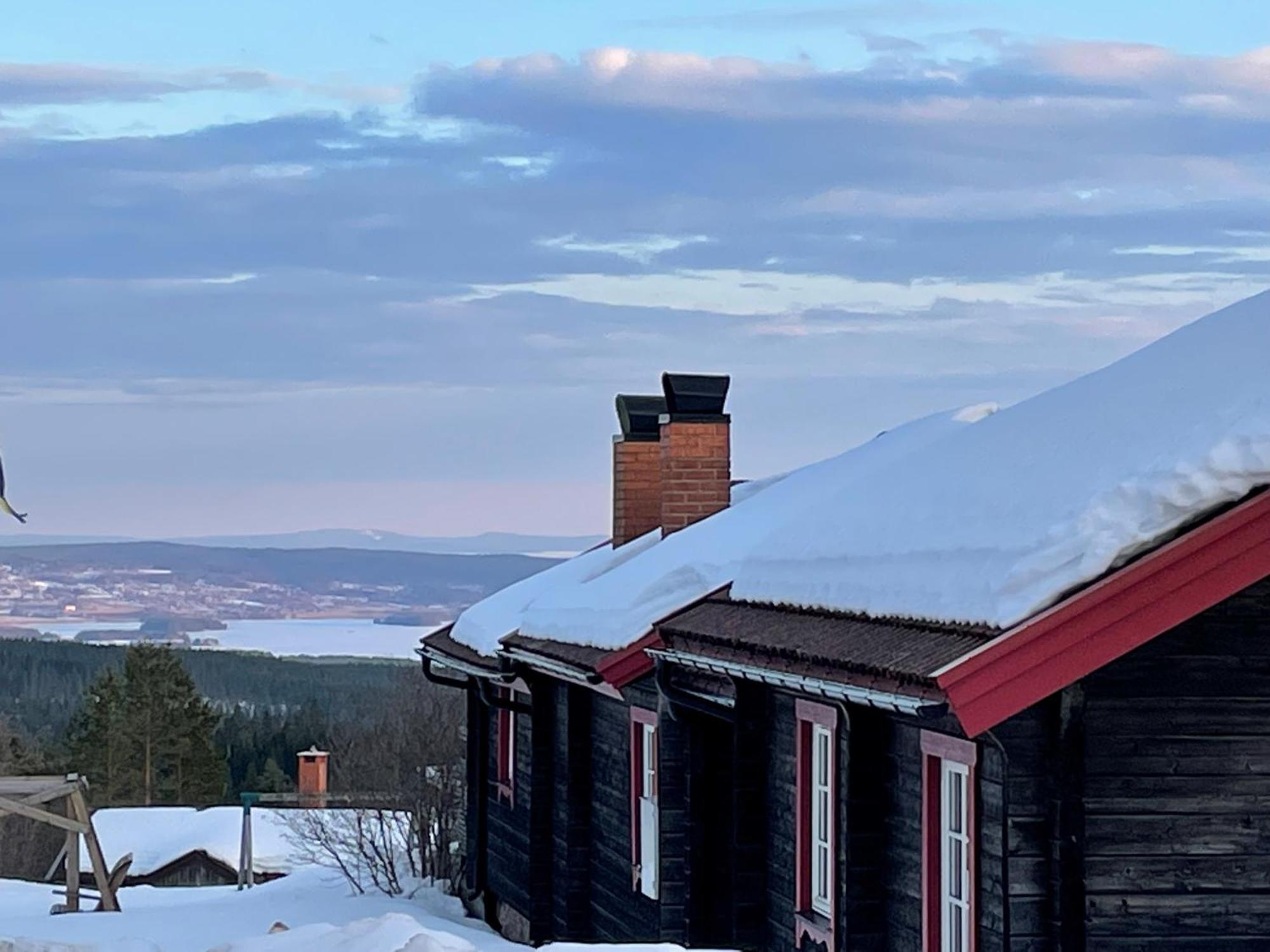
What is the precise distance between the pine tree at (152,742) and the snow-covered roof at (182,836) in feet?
52.8

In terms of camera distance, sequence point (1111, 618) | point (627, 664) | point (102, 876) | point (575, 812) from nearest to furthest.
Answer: point (1111, 618) → point (627, 664) → point (575, 812) → point (102, 876)

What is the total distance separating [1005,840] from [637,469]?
13105mm

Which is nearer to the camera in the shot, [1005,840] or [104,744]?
[1005,840]

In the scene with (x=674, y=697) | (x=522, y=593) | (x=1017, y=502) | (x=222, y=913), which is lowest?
(x=222, y=913)

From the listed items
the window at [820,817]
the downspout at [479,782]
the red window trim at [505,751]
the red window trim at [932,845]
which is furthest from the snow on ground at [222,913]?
the red window trim at [932,845]

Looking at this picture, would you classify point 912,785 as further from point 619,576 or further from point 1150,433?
point 619,576

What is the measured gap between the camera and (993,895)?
8.28 metres

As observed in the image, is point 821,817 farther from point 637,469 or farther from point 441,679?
point 441,679

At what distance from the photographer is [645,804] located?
47.0 ft

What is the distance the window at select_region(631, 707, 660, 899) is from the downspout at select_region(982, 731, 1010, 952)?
5.81 metres

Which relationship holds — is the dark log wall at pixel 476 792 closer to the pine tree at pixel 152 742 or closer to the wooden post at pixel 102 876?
the wooden post at pixel 102 876

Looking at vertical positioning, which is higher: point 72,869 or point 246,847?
point 72,869

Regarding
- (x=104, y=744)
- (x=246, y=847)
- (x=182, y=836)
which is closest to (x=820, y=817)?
(x=246, y=847)

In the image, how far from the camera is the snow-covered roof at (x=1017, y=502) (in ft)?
25.1
